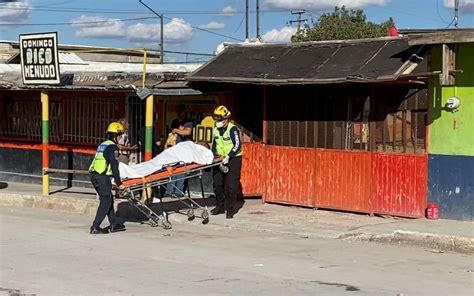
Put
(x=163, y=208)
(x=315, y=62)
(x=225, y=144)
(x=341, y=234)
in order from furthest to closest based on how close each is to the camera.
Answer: (x=163, y=208), (x=315, y=62), (x=225, y=144), (x=341, y=234)

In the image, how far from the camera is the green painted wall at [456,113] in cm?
1268

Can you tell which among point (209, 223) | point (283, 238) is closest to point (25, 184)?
point (209, 223)

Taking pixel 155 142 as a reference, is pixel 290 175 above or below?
below

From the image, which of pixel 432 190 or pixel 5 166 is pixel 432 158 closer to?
pixel 432 190

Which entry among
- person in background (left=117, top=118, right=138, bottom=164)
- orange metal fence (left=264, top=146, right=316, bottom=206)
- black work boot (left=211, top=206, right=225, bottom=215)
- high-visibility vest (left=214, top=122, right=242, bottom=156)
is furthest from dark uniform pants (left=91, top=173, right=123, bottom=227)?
orange metal fence (left=264, top=146, right=316, bottom=206)

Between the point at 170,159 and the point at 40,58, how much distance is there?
5046mm

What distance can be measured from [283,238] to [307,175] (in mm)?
2808

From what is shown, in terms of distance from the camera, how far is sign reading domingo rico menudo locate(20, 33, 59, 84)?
1593 centimetres

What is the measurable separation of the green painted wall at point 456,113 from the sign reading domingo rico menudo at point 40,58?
744 cm

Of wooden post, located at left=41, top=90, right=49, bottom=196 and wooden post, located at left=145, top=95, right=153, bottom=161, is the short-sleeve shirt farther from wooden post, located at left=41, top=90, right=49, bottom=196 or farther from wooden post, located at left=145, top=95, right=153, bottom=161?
wooden post, located at left=41, top=90, right=49, bottom=196

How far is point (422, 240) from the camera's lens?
37.2 feet

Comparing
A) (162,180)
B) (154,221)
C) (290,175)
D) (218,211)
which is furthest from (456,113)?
(154,221)

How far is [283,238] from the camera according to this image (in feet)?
39.8

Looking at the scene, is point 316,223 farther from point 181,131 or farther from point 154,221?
point 181,131
